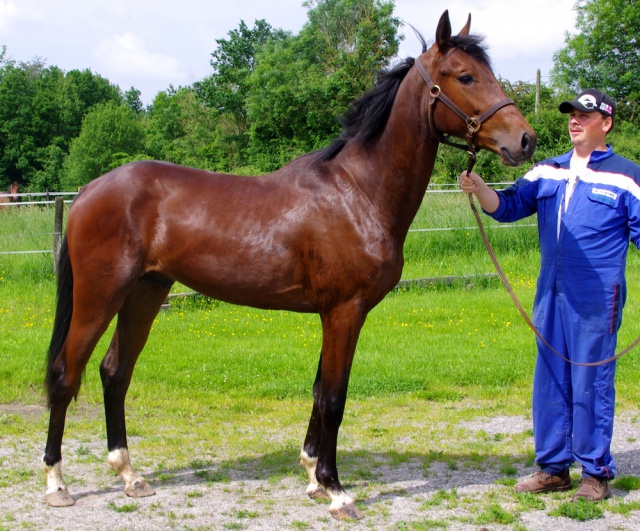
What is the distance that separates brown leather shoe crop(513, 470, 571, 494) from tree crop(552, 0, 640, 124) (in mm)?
37038

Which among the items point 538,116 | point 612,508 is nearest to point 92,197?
point 612,508

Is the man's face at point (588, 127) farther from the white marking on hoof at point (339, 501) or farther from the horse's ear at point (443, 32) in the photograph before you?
the white marking on hoof at point (339, 501)

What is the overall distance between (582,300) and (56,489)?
343 cm

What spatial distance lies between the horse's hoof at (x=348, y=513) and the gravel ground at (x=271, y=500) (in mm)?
40

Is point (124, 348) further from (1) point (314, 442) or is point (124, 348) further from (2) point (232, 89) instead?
(2) point (232, 89)

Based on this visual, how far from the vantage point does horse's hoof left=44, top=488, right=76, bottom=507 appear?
3988 mm

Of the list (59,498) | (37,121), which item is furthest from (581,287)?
(37,121)

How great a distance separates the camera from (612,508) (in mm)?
3867

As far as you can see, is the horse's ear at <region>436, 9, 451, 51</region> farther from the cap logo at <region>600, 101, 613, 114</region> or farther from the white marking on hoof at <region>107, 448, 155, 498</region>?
the white marking on hoof at <region>107, 448, 155, 498</region>

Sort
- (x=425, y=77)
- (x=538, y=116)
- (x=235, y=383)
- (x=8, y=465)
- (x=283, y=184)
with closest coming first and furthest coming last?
(x=425, y=77), (x=283, y=184), (x=8, y=465), (x=235, y=383), (x=538, y=116)

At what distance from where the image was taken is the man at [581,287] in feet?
12.9

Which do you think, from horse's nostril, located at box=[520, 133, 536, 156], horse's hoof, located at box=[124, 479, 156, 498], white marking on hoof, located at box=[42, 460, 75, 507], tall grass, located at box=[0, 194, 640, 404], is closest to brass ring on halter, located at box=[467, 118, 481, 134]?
horse's nostril, located at box=[520, 133, 536, 156]

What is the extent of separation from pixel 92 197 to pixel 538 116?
2684 cm

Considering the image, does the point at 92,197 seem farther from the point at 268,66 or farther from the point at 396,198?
the point at 268,66
